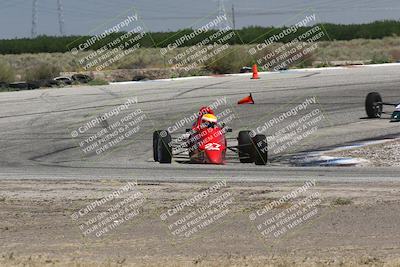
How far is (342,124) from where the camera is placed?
2570 centimetres

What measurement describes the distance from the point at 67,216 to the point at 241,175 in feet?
14.3

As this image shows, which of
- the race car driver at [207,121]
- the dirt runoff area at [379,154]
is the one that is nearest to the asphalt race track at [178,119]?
the race car driver at [207,121]

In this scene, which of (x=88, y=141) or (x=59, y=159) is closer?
(x=59, y=159)

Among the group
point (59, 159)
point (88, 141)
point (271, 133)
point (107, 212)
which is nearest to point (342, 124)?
point (271, 133)

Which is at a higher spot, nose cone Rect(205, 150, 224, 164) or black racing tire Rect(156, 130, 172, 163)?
black racing tire Rect(156, 130, 172, 163)

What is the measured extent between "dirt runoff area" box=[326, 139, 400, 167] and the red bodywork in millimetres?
2406

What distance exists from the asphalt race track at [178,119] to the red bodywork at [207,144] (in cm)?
37

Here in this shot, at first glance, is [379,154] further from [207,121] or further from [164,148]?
[164,148]

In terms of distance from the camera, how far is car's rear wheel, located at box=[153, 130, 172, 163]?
18.8m

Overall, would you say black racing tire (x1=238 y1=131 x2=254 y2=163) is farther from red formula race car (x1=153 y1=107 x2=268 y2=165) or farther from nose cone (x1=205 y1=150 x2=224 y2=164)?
nose cone (x1=205 y1=150 x2=224 y2=164)

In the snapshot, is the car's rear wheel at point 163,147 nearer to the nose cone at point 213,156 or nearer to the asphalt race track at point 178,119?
the asphalt race track at point 178,119

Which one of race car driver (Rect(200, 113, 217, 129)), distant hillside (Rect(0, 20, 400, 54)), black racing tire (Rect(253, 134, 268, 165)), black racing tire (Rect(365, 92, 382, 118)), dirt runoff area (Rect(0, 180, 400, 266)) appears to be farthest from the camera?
distant hillside (Rect(0, 20, 400, 54))

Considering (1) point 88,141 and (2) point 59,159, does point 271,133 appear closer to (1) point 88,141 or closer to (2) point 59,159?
(1) point 88,141

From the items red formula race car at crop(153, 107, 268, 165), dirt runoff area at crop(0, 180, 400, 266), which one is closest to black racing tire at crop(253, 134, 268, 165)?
red formula race car at crop(153, 107, 268, 165)
